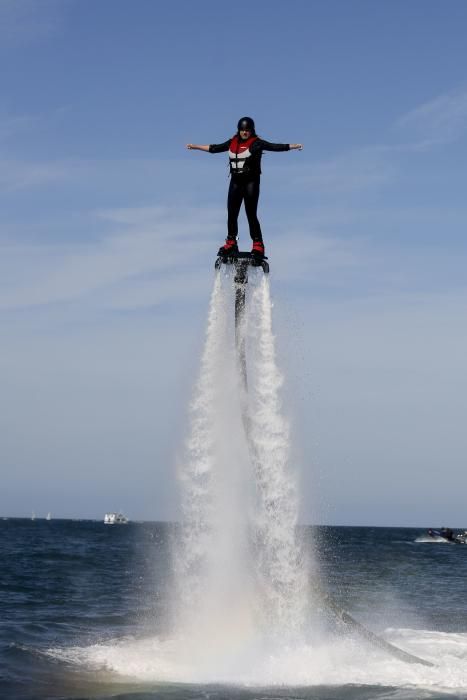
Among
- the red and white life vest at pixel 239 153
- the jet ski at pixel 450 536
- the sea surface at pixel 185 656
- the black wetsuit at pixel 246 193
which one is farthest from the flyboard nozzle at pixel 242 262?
the jet ski at pixel 450 536

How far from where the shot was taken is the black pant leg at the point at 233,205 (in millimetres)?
18312

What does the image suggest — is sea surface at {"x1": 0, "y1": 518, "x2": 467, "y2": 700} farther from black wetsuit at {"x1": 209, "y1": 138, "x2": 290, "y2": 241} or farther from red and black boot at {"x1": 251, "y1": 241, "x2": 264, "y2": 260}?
black wetsuit at {"x1": 209, "y1": 138, "x2": 290, "y2": 241}

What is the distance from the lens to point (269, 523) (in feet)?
66.6

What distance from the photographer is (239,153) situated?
713 inches

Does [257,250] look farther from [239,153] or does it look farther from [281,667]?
[281,667]

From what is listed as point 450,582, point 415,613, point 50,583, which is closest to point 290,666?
point 415,613

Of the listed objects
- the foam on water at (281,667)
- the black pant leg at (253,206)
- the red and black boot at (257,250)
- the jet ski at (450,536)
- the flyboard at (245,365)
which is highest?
the jet ski at (450,536)

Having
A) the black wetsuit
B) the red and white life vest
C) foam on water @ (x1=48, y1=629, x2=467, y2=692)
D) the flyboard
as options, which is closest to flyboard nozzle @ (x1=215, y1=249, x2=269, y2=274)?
the flyboard

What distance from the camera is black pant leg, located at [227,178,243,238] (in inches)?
721

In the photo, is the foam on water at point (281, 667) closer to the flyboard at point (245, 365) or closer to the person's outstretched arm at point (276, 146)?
the flyboard at point (245, 365)

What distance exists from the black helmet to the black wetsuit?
34 centimetres

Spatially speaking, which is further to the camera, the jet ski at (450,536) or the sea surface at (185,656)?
the jet ski at (450,536)

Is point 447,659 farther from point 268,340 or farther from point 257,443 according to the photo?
point 268,340

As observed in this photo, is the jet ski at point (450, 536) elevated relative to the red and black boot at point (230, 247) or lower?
elevated
